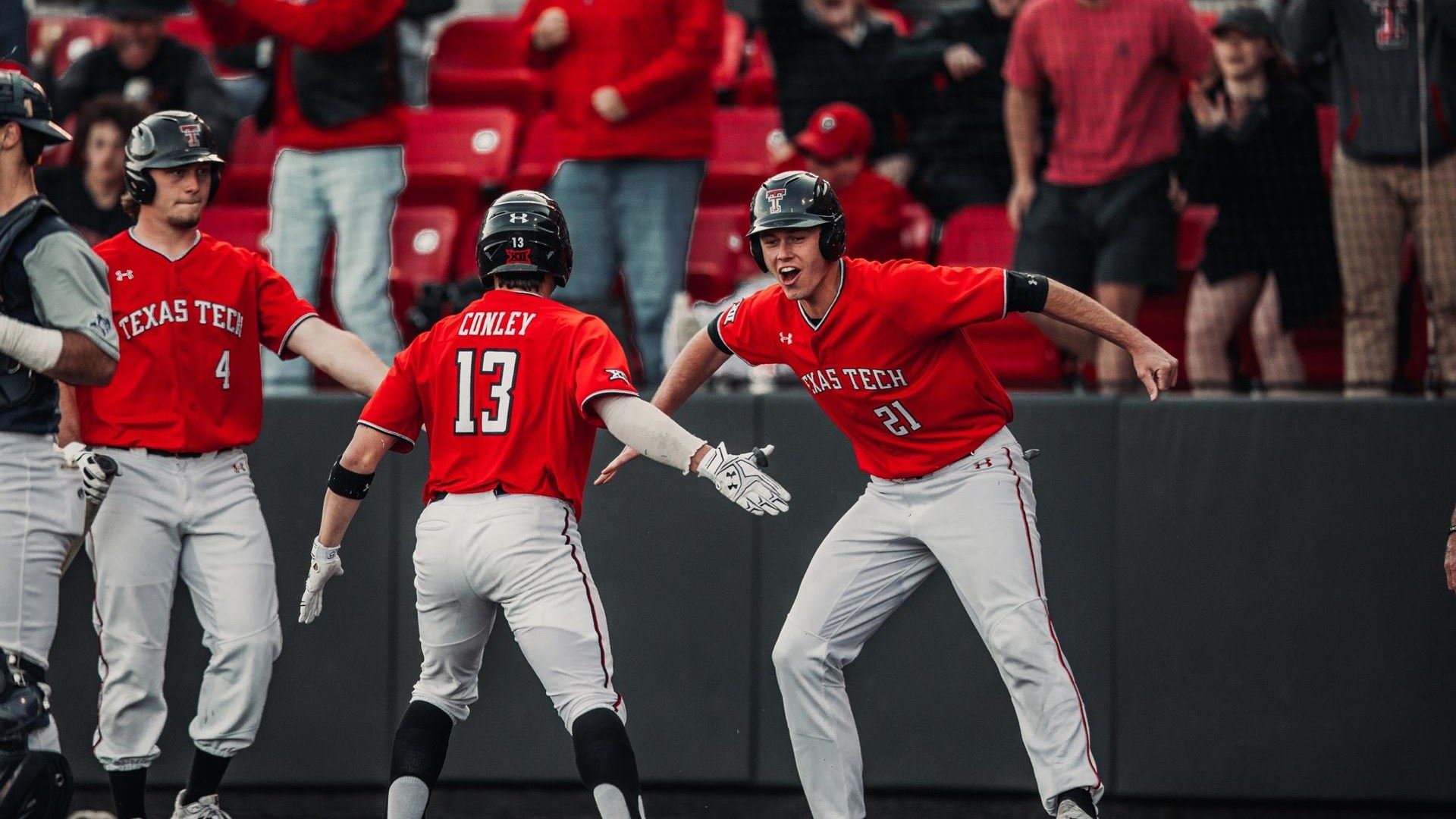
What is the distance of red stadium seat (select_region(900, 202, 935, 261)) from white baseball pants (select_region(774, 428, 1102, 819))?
2.86 meters

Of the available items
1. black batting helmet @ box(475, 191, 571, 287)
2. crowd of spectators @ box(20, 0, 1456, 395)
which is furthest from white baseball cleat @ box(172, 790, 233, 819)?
crowd of spectators @ box(20, 0, 1456, 395)

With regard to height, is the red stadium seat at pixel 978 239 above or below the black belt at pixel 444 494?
above

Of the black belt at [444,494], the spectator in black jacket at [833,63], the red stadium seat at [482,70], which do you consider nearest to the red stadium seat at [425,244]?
the spectator in black jacket at [833,63]

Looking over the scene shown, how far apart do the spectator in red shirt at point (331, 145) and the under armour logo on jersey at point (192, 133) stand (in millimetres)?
1868

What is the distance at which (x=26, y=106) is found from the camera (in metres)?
4.91

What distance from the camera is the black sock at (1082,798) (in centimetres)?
539

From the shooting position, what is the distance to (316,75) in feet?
25.9

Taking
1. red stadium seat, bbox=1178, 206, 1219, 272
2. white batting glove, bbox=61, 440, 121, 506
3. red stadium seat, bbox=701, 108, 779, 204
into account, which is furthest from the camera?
red stadium seat, bbox=701, 108, 779, 204

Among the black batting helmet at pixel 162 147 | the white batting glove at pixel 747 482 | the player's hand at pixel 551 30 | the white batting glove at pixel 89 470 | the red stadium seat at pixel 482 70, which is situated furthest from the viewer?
the red stadium seat at pixel 482 70

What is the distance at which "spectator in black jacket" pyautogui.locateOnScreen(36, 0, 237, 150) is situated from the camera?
8734 mm

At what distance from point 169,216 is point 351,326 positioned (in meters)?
1.81

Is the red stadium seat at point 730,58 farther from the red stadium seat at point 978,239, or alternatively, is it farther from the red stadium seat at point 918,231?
the red stadium seat at point 978,239

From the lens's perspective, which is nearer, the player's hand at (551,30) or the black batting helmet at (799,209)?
the black batting helmet at (799,209)

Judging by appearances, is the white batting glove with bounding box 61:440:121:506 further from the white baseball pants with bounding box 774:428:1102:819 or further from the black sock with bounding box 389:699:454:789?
the white baseball pants with bounding box 774:428:1102:819
